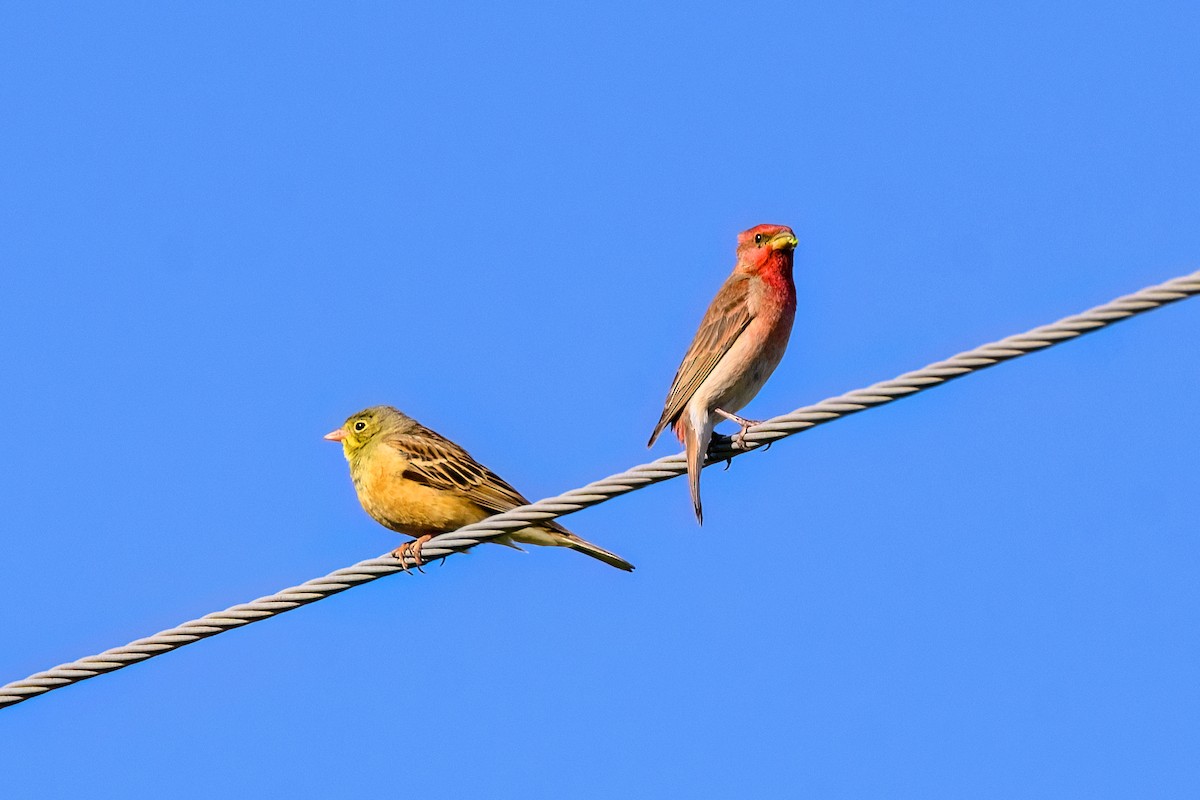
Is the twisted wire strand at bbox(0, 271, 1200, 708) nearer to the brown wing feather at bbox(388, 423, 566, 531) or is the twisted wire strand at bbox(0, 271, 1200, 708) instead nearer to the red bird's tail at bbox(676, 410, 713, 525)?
the red bird's tail at bbox(676, 410, 713, 525)

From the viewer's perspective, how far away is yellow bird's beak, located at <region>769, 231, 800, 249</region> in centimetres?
1118

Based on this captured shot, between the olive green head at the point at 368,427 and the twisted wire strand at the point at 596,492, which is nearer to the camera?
the twisted wire strand at the point at 596,492

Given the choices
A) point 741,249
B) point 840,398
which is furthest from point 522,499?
point 840,398

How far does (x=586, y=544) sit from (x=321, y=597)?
2882mm

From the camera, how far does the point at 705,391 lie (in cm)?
1033

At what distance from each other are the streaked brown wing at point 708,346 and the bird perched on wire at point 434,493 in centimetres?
95

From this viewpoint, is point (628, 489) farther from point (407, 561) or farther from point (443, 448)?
point (443, 448)

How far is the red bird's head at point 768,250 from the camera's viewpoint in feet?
36.6

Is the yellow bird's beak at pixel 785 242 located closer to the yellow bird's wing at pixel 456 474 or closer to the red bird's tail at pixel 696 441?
the red bird's tail at pixel 696 441

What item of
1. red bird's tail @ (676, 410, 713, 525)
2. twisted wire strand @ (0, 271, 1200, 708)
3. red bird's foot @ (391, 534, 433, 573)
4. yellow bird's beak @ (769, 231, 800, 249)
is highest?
yellow bird's beak @ (769, 231, 800, 249)

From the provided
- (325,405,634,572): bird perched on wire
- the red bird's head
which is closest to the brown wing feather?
(325,405,634,572): bird perched on wire

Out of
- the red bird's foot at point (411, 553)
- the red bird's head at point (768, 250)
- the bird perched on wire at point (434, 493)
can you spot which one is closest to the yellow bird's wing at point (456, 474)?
the bird perched on wire at point (434, 493)

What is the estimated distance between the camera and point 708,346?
1063 centimetres

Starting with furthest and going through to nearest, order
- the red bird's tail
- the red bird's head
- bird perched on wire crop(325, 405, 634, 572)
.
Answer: the red bird's head
bird perched on wire crop(325, 405, 634, 572)
the red bird's tail
